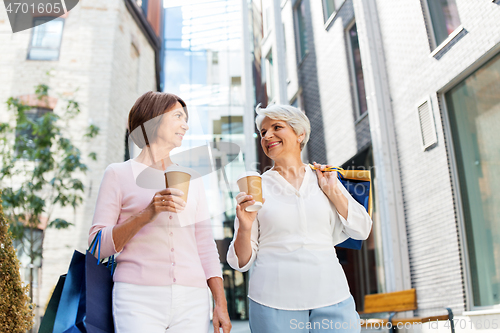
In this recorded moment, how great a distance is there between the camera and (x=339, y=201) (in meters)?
1.89

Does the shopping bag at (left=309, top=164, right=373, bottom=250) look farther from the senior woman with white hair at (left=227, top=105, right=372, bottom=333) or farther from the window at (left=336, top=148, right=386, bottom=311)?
the window at (left=336, top=148, right=386, bottom=311)

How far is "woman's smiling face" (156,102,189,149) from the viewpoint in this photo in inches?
68.3

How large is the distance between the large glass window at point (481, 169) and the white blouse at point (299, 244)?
12.1 ft

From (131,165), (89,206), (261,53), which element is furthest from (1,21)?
(131,165)

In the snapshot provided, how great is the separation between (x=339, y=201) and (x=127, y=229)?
0.88 metres

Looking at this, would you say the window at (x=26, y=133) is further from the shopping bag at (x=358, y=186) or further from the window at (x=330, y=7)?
the shopping bag at (x=358, y=186)

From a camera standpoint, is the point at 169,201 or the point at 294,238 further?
the point at 294,238

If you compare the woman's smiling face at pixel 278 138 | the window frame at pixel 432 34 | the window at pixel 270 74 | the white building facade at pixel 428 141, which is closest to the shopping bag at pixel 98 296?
the woman's smiling face at pixel 278 138

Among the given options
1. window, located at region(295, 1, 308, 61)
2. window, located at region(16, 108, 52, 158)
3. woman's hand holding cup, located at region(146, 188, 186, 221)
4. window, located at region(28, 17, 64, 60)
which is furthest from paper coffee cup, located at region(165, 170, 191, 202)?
window, located at region(28, 17, 64, 60)

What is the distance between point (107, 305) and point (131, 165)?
550mm

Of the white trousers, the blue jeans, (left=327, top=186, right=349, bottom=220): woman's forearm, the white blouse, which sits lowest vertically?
the blue jeans

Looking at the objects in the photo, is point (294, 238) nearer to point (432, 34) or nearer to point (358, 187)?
point (358, 187)

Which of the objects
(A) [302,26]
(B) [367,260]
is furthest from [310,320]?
(A) [302,26]

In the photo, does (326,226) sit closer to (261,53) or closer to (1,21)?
(261,53)
